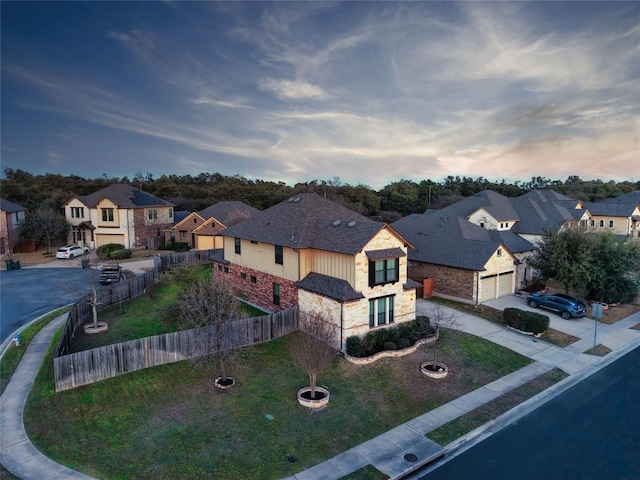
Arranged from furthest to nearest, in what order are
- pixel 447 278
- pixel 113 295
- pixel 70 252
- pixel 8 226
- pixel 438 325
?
pixel 8 226
pixel 70 252
pixel 447 278
pixel 113 295
pixel 438 325

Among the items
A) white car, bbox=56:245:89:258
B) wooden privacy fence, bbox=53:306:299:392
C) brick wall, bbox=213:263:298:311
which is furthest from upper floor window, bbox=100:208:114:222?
wooden privacy fence, bbox=53:306:299:392

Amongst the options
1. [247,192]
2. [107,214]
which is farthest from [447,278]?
[247,192]

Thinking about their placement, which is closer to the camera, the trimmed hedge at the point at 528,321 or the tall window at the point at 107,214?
the trimmed hedge at the point at 528,321

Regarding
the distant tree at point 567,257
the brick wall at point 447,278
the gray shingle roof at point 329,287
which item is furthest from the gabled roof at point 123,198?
the distant tree at point 567,257

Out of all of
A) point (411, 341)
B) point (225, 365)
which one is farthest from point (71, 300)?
point (411, 341)

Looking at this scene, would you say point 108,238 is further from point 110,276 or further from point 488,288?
point 488,288

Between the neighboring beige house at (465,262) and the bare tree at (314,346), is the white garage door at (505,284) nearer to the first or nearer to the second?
the neighboring beige house at (465,262)

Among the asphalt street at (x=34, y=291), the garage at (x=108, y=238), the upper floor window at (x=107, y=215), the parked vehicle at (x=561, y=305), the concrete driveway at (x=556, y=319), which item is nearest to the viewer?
the concrete driveway at (x=556, y=319)
